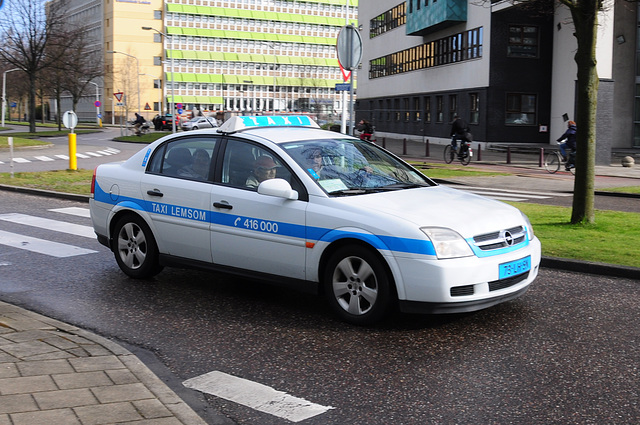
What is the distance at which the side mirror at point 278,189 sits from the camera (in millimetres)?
6309

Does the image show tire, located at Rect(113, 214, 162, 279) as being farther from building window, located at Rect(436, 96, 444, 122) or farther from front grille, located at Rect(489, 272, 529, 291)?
building window, located at Rect(436, 96, 444, 122)

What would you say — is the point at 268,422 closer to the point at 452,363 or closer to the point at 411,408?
the point at 411,408

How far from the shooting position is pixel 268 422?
419cm

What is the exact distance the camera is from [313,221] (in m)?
6.21

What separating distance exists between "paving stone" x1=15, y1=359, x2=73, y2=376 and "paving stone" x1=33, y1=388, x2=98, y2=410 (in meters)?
0.40

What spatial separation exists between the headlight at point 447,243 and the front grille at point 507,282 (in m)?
0.35

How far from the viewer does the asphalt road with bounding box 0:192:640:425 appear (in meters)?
4.43

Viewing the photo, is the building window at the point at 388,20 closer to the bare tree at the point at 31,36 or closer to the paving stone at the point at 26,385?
the bare tree at the point at 31,36

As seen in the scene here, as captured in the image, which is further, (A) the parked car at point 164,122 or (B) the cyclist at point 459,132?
(A) the parked car at point 164,122

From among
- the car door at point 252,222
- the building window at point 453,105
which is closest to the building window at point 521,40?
the building window at point 453,105

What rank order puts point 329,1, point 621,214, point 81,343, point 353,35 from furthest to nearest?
point 329,1 → point 621,214 → point 353,35 → point 81,343

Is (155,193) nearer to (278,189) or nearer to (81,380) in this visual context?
(278,189)

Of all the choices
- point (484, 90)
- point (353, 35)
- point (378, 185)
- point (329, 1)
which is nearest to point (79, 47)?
point (484, 90)

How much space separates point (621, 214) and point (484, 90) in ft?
91.5
